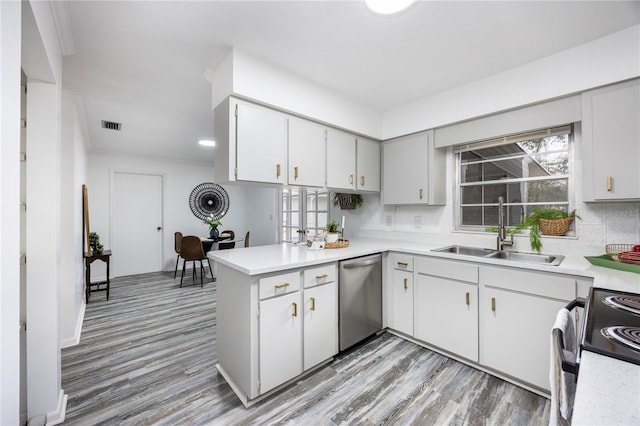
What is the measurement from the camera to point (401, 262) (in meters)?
2.54

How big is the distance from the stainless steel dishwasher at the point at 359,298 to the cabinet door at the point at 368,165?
92 centimetres

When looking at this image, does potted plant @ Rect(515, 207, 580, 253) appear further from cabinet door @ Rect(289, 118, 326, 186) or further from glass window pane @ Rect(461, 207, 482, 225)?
cabinet door @ Rect(289, 118, 326, 186)

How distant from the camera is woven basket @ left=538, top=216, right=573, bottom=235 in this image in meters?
2.12

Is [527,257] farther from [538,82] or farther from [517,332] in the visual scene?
[538,82]

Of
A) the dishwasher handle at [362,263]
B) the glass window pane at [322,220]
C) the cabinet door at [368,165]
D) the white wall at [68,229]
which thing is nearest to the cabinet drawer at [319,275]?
the dishwasher handle at [362,263]

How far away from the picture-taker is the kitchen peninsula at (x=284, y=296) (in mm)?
1675

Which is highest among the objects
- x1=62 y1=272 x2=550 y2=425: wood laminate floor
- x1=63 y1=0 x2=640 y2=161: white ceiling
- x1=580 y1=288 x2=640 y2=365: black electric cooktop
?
x1=63 y1=0 x2=640 y2=161: white ceiling

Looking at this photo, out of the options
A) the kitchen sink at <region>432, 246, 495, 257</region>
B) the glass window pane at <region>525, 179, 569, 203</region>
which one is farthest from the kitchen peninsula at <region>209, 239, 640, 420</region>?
the glass window pane at <region>525, 179, 569, 203</region>

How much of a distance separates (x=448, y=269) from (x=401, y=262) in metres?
0.44

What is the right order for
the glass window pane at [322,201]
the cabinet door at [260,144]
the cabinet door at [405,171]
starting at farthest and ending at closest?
1. the glass window pane at [322,201]
2. the cabinet door at [405,171]
3. the cabinet door at [260,144]

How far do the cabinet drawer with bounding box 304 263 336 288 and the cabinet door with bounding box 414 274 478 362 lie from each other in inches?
33.2

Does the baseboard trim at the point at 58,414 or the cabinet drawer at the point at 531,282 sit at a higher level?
the cabinet drawer at the point at 531,282

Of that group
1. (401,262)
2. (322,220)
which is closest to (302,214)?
(322,220)

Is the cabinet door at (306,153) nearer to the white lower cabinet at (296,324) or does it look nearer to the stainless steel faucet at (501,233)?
the white lower cabinet at (296,324)
